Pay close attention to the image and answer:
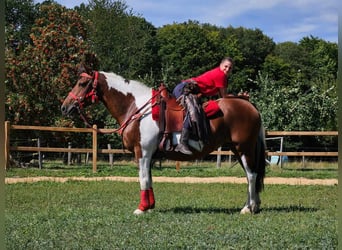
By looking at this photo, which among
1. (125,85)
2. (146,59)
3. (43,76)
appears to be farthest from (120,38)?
(125,85)

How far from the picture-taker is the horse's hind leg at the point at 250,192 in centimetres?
673

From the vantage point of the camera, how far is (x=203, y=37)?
42531 millimetres

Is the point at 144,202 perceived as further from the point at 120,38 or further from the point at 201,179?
the point at 120,38

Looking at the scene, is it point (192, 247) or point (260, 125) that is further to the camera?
point (260, 125)

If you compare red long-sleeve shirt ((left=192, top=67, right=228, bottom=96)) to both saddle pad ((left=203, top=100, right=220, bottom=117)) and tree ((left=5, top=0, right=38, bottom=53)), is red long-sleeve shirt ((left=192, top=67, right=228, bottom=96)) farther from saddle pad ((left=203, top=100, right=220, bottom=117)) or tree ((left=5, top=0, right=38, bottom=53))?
tree ((left=5, top=0, right=38, bottom=53))

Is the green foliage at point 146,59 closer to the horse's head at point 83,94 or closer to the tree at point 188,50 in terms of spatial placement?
the tree at point 188,50

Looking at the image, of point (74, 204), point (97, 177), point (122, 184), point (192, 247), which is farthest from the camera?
point (97, 177)

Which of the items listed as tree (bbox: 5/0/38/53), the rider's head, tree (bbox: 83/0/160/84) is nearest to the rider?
the rider's head

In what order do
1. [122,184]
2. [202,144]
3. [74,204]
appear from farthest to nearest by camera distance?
[122,184], [74,204], [202,144]

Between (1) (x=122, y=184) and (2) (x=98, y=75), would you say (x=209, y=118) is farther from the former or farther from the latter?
(1) (x=122, y=184)

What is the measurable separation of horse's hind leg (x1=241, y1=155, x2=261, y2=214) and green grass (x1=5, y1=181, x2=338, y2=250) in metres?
0.17

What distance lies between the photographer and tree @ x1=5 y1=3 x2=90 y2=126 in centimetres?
2000

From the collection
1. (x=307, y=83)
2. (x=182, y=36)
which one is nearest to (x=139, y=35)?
(x=182, y=36)

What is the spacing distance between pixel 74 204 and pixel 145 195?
1705mm
